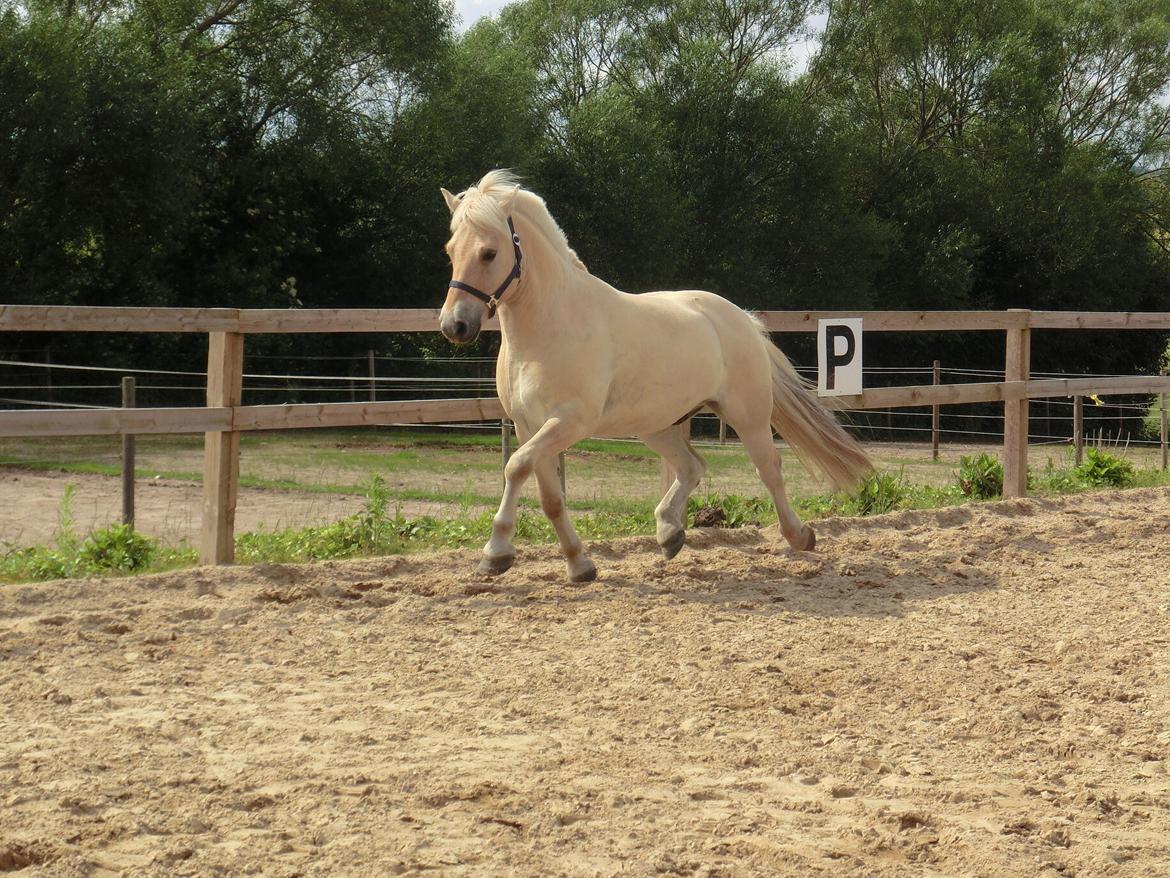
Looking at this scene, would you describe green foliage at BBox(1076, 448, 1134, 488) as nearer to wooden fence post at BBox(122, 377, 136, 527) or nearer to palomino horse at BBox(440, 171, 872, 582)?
palomino horse at BBox(440, 171, 872, 582)

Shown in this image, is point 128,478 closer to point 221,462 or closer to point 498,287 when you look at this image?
point 221,462

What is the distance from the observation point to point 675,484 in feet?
20.5

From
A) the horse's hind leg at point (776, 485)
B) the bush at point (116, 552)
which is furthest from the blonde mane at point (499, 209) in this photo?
the bush at point (116, 552)

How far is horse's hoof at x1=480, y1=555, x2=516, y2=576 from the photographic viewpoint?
531cm

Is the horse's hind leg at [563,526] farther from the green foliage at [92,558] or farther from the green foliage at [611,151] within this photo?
the green foliage at [611,151]

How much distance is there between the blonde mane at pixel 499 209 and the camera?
17.1 ft

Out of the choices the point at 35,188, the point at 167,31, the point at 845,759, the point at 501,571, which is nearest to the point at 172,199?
the point at 35,188

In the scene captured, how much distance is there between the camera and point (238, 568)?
5539 millimetres

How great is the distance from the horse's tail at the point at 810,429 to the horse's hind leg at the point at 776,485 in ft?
1.26

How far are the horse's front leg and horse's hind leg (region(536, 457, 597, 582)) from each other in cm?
9

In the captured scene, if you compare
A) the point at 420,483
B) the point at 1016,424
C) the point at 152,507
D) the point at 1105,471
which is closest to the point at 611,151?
the point at 420,483

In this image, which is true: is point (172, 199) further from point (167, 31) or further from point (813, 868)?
point (813, 868)

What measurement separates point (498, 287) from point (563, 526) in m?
1.13

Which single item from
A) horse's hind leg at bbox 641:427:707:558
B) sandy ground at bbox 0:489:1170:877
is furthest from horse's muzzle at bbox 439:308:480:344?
horse's hind leg at bbox 641:427:707:558
